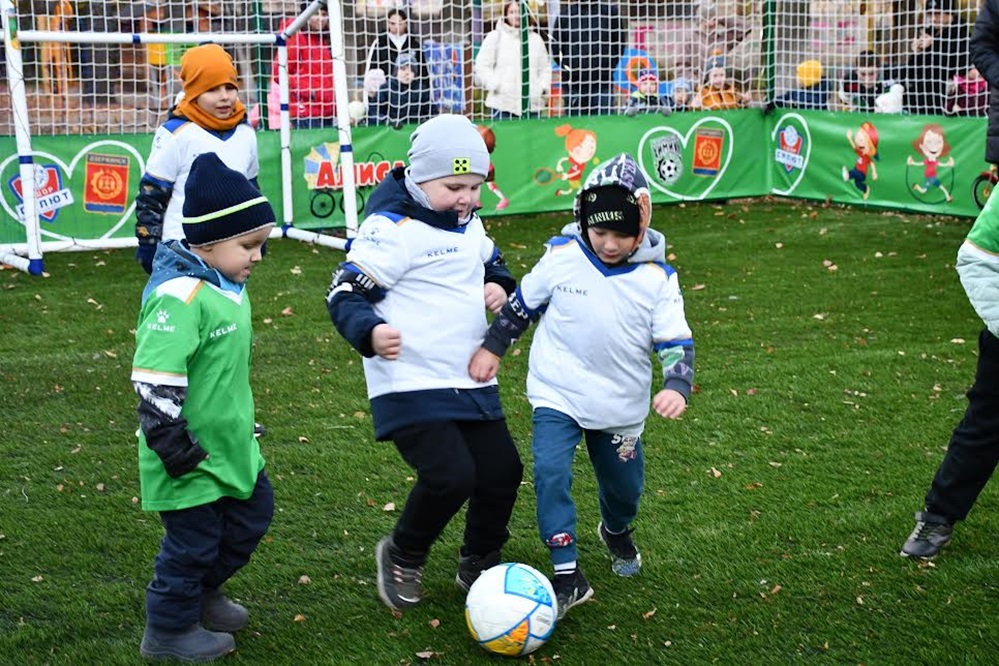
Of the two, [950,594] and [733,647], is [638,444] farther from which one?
[950,594]

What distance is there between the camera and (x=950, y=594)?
443cm

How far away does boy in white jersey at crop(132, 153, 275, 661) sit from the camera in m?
3.69

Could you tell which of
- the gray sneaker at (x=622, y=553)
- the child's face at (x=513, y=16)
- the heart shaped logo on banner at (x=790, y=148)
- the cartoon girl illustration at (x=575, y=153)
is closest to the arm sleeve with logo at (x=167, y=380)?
the gray sneaker at (x=622, y=553)

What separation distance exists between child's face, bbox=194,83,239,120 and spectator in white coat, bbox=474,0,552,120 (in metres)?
6.99

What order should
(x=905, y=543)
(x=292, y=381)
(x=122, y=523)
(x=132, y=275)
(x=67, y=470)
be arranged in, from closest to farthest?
(x=905, y=543) → (x=122, y=523) → (x=67, y=470) → (x=292, y=381) → (x=132, y=275)

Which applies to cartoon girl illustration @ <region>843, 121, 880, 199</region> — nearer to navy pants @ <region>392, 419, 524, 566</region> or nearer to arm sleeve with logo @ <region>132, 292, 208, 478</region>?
navy pants @ <region>392, 419, 524, 566</region>

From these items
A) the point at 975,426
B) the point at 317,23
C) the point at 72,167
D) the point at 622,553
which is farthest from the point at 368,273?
the point at 317,23

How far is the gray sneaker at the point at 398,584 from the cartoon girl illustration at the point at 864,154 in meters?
10.4

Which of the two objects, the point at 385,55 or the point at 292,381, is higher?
the point at 385,55

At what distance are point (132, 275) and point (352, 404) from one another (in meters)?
4.33

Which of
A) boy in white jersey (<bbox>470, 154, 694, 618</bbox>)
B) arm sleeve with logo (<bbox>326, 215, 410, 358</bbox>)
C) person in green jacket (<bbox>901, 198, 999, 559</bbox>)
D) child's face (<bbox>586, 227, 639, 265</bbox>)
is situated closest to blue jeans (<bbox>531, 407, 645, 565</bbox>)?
boy in white jersey (<bbox>470, 154, 694, 618</bbox>)

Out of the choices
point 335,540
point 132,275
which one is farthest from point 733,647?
point 132,275

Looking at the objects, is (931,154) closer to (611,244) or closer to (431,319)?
(611,244)

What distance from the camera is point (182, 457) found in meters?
3.68
